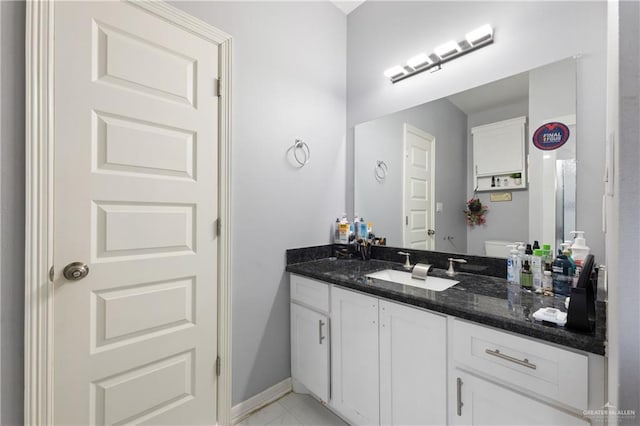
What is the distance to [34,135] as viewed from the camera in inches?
39.5

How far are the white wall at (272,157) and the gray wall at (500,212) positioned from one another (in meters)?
0.98

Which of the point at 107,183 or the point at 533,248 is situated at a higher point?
the point at 107,183

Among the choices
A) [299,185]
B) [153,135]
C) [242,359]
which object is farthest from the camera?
Answer: [299,185]

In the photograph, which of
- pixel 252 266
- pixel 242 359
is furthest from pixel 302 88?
pixel 242 359

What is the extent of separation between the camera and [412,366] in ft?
3.87

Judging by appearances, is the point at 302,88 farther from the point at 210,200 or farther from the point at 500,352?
the point at 500,352

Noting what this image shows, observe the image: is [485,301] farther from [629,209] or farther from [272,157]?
[272,157]

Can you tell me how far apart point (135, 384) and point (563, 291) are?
193 centimetres

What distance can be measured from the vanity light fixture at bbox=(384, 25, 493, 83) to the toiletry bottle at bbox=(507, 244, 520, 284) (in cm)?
117

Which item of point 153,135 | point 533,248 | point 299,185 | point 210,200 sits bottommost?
point 533,248

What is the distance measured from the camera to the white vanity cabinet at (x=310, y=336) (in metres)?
1.57

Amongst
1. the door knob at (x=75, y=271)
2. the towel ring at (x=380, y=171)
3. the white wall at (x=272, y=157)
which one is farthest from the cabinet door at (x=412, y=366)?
the door knob at (x=75, y=271)

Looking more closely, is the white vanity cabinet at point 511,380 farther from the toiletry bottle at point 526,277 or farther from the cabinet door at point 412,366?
the toiletry bottle at point 526,277

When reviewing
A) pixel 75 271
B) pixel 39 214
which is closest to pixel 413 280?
pixel 75 271
